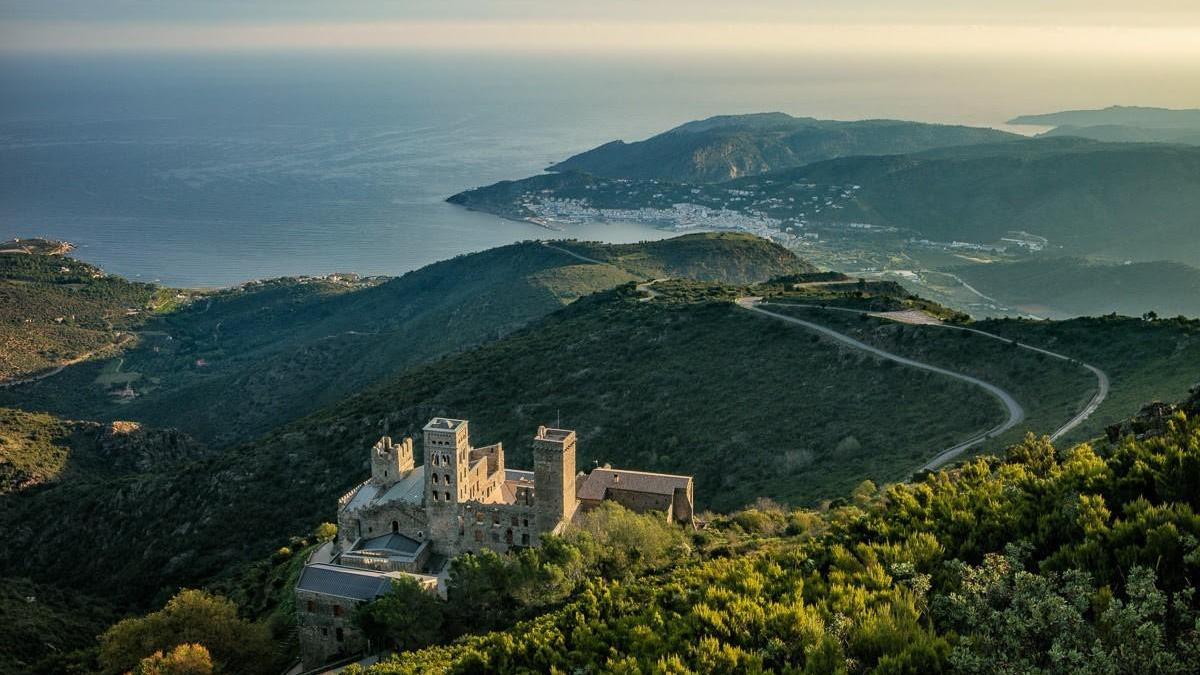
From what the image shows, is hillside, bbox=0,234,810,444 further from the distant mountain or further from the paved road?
the distant mountain

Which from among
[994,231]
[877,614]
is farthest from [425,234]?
[877,614]

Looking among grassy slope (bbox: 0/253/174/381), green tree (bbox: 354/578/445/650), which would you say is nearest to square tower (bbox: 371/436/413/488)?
green tree (bbox: 354/578/445/650)

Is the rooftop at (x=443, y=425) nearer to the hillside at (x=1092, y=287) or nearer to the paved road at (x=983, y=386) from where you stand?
the paved road at (x=983, y=386)

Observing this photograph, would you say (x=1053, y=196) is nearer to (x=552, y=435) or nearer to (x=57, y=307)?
(x=552, y=435)

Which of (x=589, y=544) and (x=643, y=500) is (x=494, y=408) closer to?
(x=643, y=500)

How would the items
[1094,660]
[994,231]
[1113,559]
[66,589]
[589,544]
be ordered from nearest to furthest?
1. [1094,660]
2. [1113,559]
3. [589,544]
4. [66,589]
5. [994,231]
